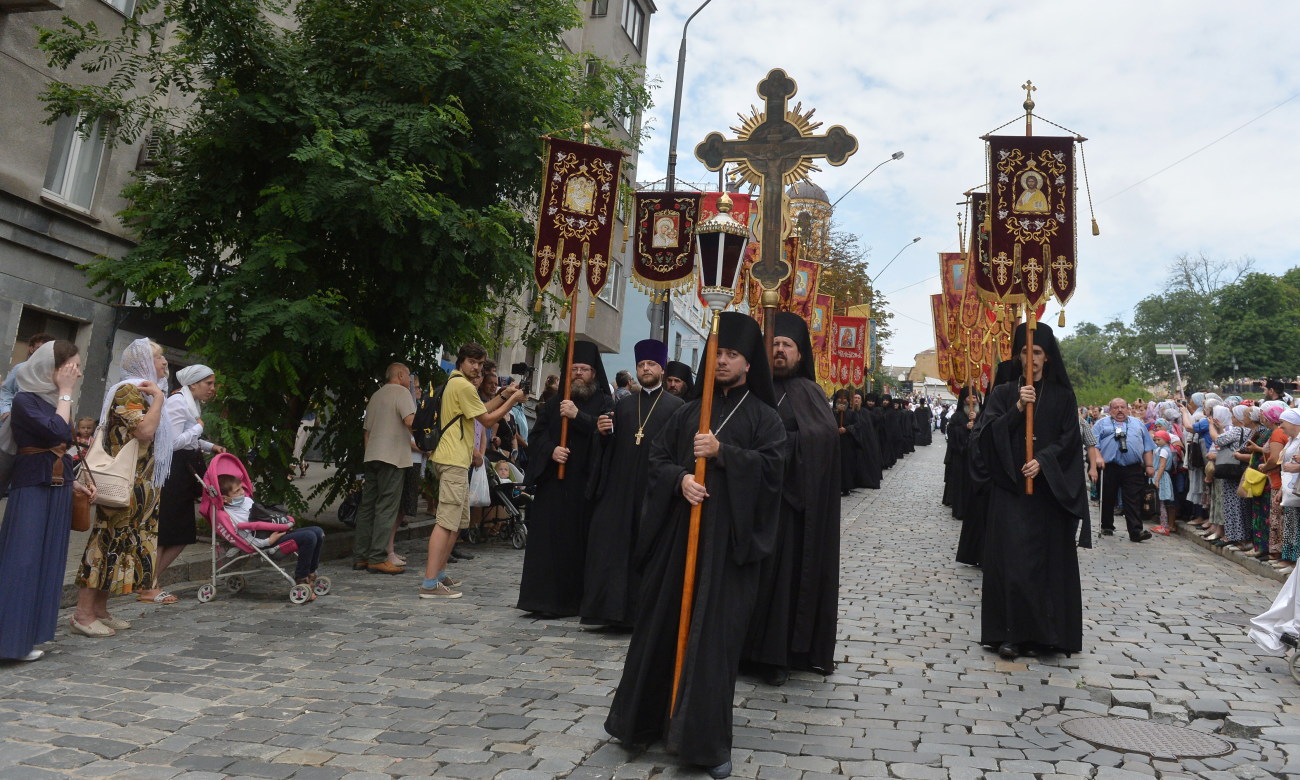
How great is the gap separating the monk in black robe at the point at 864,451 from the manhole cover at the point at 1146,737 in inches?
677

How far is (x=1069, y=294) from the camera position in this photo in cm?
880

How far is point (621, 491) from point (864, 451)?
15799mm

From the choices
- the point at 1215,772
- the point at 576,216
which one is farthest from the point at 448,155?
the point at 1215,772

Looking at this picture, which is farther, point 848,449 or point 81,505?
point 848,449

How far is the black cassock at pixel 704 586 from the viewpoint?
4.57 m

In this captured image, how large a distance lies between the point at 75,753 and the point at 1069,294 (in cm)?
787

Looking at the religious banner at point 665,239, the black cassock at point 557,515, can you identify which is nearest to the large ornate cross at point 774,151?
the religious banner at point 665,239

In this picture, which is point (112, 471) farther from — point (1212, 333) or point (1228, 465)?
point (1212, 333)

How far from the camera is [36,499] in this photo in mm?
6098

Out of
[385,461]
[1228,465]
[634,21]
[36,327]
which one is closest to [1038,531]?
[385,461]

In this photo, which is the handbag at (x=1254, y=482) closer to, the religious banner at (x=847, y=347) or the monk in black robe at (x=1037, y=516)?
the monk in black robe at (x=1037, y=516)

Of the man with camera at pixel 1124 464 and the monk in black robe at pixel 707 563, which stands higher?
the man with camera at pixel 1124 464

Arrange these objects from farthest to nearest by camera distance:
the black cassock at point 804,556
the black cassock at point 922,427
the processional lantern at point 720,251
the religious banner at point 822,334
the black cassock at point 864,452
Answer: the black cassock at point 922,427 < the black cassock at point 864,452 < the religious banner at point 822,334 < the black cassock at point 804,556 < the processional lantern at point 720,251

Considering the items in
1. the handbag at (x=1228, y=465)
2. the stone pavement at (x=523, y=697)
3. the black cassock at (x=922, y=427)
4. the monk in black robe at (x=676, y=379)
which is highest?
the black cassock at (x=922, y=427)
